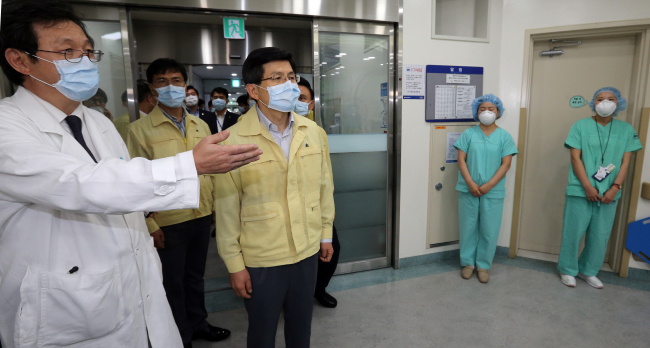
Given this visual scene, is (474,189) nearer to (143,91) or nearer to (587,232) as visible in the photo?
(587,232)

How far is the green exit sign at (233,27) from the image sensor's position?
2.69 meters

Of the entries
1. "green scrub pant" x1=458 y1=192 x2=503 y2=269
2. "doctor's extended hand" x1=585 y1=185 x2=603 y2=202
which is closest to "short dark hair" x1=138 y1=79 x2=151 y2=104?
"green scrub pant" x1=458 y1=192 x2=503 y2=269

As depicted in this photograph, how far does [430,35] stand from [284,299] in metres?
2.68

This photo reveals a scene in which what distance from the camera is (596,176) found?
8.98ft

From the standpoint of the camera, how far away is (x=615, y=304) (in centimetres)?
257

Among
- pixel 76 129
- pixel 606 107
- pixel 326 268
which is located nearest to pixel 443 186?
pixel 606 107

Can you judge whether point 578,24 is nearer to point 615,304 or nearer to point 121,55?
point 615,304

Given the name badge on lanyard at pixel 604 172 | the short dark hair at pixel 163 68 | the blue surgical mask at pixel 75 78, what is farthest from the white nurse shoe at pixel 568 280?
the blue surgical mask at pixel 75 78

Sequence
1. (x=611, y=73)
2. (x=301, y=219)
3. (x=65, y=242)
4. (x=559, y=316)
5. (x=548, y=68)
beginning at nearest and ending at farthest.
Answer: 1. (x=65, y=242)
2. (x=301, y=219)
3. (x=559, y=316)
4. (x=611, y=73)
5. (x=548, y=68)

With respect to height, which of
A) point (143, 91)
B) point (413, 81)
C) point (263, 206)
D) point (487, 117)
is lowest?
point (263, 206)

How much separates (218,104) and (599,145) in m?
4.25

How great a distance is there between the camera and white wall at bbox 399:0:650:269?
2.97 metres

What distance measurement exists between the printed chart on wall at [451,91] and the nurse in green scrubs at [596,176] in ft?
2.95

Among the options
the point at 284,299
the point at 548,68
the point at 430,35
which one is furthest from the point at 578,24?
the point at 284,299
